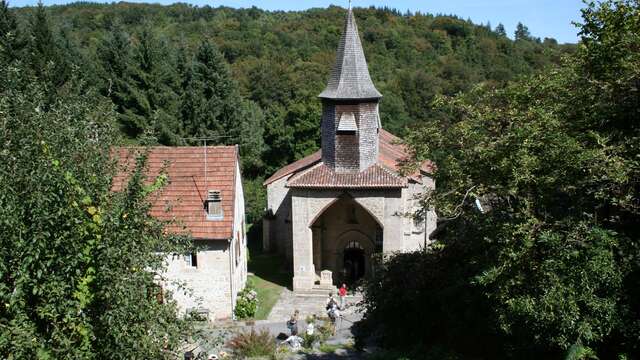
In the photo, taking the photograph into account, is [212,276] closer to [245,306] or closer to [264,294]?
[245,306]

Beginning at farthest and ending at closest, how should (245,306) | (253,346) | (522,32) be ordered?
(522,32), (245,306), (253,346)

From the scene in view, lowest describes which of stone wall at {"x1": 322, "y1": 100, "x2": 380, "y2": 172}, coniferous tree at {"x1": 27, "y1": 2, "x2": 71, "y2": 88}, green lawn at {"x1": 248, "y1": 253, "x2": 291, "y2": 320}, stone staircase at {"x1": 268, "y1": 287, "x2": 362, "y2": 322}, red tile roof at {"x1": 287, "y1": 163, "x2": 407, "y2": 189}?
stone staircase at {"x1": 268, "y1": 287, "x2": 362, "y2": 322}

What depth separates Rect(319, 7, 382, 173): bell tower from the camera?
29375 mm

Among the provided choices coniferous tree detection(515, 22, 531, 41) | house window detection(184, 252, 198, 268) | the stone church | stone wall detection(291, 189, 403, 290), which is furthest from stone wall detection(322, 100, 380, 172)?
coniferous tree detection(515, 22, 531, 41)

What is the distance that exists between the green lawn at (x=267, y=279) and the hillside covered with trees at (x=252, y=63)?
8851mm

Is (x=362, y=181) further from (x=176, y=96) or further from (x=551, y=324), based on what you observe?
(x=176, y=96)

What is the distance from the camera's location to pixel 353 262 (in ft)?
107

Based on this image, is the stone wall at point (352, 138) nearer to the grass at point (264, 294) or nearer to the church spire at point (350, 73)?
the church spire at point (350, 73)

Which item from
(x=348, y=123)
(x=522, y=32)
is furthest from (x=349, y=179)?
(x=522, y=32)

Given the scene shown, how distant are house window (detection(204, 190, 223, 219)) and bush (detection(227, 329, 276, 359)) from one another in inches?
249

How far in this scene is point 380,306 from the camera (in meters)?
17.2

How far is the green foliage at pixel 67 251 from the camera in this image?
848 centimetres

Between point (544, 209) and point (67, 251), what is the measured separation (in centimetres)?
891

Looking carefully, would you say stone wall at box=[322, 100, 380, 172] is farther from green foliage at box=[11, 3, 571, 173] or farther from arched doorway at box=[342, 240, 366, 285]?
green foliage at box=[11, 3, 571, 173]
